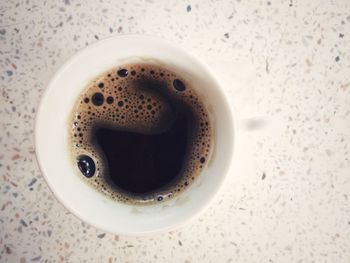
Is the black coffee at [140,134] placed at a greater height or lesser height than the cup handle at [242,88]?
lesser

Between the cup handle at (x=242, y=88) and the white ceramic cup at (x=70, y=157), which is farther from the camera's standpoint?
the cup handle at (x=242, y=88)

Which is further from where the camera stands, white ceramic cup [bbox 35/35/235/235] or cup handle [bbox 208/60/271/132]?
cup handle [bbox 208/60/271/132]

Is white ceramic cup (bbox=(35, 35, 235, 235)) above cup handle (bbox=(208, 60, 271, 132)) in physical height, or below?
below

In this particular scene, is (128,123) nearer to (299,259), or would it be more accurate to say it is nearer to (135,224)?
(135,224)

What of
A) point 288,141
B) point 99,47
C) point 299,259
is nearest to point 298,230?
point 299,259
